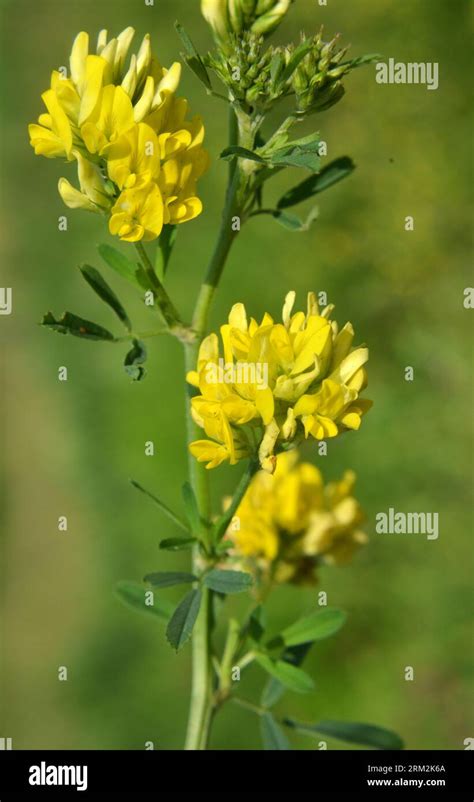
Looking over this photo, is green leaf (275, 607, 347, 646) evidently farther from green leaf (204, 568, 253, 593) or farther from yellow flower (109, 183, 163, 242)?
yellow flower (109, 183, 163, 242)

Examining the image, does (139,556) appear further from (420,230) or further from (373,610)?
(420,230)

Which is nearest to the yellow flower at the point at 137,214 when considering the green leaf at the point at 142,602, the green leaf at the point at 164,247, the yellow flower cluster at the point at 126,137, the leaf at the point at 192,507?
the yellow flower cluster at the point at 126,137

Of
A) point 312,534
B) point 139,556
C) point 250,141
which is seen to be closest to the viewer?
point 250,141

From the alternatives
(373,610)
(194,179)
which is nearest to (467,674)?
(373,610)

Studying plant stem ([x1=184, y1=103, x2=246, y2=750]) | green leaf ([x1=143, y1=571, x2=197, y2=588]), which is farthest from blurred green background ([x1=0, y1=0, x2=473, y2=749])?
green leaf ([x1=143, y1=571, x2=197, y2=588])

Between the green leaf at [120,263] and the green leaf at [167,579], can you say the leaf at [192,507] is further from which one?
the green leaf at [120,263]

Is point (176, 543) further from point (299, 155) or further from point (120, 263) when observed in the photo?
point (299, 155)
